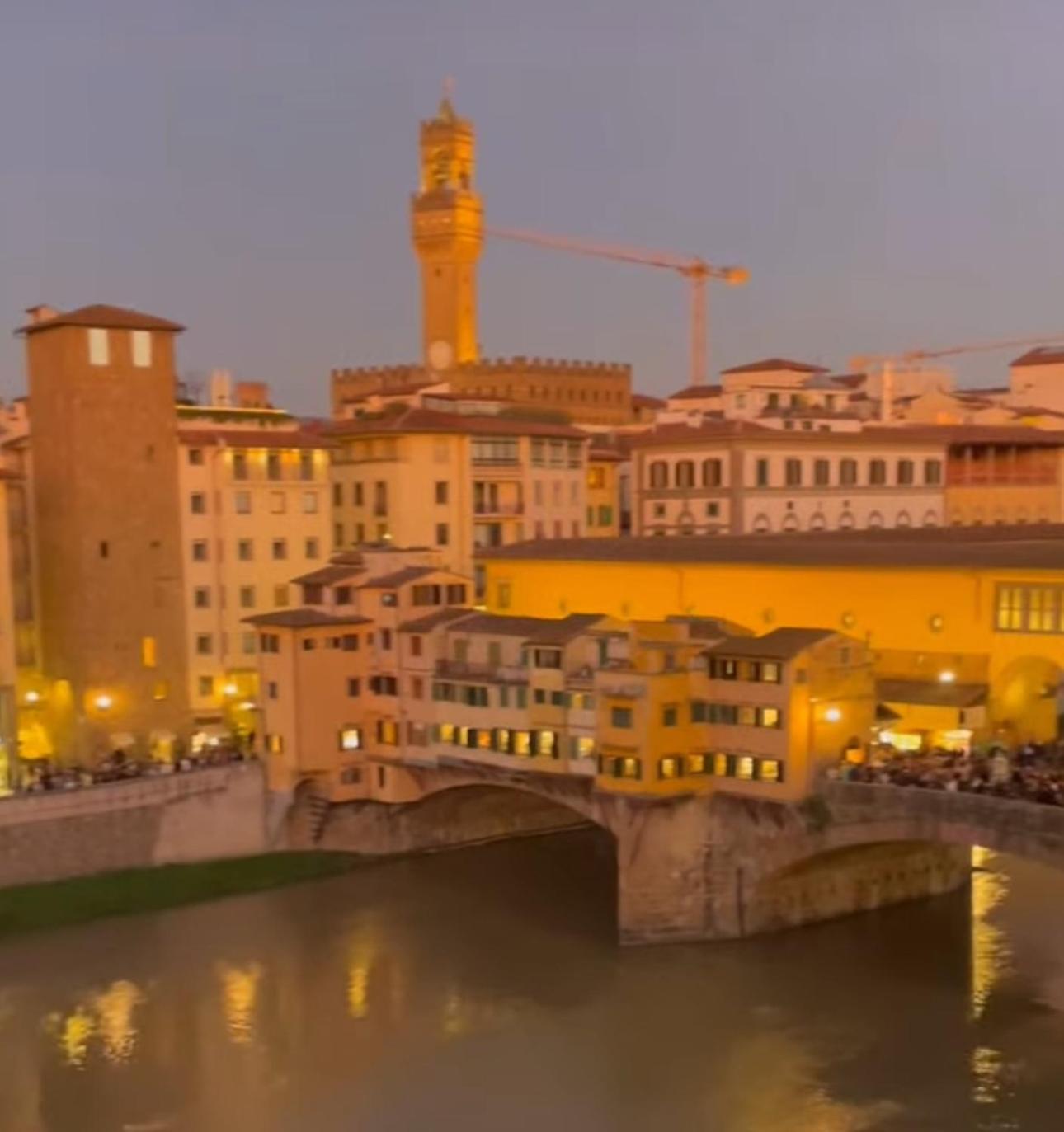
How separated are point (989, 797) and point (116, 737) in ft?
85.8

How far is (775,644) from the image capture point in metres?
35.0

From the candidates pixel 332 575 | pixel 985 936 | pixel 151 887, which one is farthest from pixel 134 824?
pixel 985 936

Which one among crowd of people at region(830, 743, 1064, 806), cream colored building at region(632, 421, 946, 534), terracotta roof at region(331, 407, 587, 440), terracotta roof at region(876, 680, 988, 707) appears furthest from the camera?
cream colored building at region(632, 421, 946, 534)

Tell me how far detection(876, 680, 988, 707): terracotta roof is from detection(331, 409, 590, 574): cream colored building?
2320 centimetres

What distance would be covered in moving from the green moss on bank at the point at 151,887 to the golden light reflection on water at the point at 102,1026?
188 inches

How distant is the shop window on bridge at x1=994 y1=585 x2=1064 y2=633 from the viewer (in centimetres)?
3578

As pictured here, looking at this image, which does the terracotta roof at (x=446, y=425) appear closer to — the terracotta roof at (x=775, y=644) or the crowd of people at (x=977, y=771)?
the terracotta roof at (x=775, y=644)

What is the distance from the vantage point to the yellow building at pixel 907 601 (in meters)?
36.4

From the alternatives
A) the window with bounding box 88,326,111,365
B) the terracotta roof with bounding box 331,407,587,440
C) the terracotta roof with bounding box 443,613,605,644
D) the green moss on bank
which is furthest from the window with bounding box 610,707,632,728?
the terracotta roof with bounding box 331,407,587,440

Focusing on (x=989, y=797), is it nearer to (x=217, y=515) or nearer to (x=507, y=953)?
(x=507, y=953)

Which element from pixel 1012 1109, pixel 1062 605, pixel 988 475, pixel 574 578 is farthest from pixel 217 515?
pixel 988 475

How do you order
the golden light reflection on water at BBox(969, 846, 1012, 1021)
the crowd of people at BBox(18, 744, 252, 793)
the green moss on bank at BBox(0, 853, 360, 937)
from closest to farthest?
1. the golden light reflection on water at BBox(969, 846, 1012, 1021)
2. the green moss on bank at BBox(0, 853, 360, 937)
3. the crowd of people at BBox(18, 744, 252, 793)

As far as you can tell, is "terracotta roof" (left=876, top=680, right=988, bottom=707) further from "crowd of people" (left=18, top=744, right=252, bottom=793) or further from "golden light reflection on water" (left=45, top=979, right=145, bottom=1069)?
"golden light reflection on water" (left=45, top=979, right=145, bottom=1069)

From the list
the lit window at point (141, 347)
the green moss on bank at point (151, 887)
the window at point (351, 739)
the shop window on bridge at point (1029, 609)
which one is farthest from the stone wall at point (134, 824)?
the shop window on bridge at point (1029, 609)
